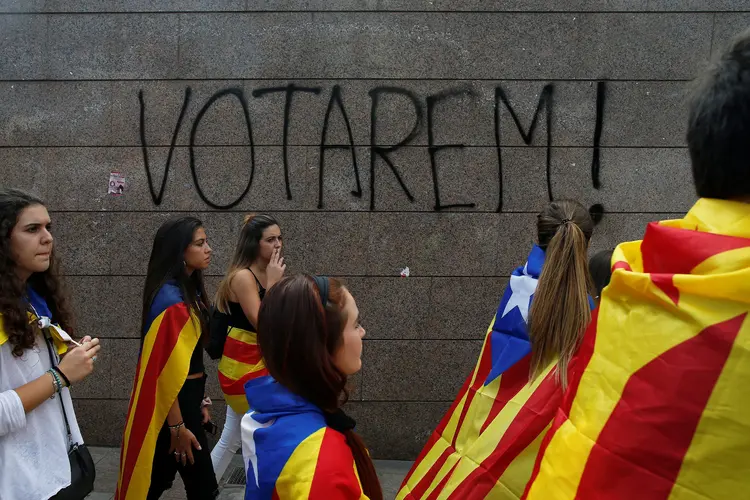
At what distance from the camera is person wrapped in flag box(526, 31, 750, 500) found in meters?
0.89

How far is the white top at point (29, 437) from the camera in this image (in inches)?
79.1

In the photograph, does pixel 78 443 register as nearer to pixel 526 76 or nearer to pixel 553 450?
pixel 553 450

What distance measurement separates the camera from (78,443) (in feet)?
7.50

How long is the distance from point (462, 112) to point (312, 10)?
140 centimetres

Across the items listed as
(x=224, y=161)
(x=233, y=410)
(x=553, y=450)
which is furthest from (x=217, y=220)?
(x=553, y=450)

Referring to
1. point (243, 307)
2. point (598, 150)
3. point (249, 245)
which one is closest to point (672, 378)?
point (243, 307)

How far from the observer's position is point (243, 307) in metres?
3.51

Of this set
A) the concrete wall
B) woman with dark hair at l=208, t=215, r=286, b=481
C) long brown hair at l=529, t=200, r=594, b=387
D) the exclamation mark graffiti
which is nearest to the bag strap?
woman with dark hair at l=208, t=215, r=286, b=481

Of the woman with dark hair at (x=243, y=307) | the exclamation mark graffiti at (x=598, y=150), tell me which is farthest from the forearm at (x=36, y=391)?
the exclamation mark graffiti at (x=598, y=150)

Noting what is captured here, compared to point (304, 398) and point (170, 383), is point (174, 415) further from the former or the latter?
point (304, 398)

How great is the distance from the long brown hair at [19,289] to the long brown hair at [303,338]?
1.10 metres

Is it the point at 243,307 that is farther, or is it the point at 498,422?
the point at 243,307

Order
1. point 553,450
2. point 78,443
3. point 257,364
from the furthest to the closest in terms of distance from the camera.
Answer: point 257,364, point 78,443, point 553,450

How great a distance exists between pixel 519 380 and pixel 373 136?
2.95 m
